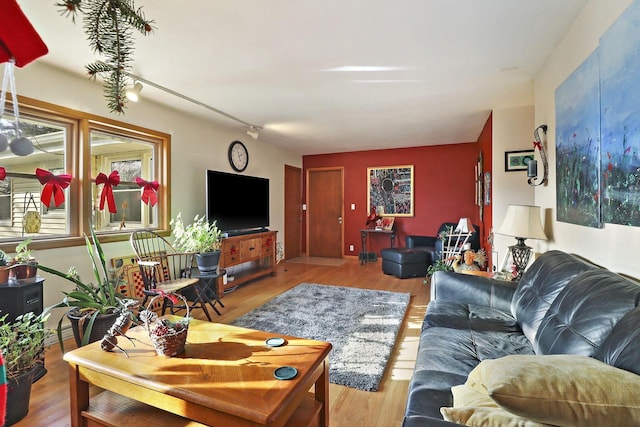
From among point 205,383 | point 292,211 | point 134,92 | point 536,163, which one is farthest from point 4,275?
point 292,211

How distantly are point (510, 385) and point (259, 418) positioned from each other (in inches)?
28.9

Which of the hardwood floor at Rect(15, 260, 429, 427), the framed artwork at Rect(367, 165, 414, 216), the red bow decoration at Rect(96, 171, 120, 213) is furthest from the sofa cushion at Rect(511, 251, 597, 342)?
the framed artwork at Rect(367, 165, 414, 216)

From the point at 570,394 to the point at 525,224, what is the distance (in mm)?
1953

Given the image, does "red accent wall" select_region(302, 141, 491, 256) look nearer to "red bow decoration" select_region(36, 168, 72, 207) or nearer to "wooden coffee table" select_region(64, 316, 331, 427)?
"red bow decoration" select_region(36, 168, 72, 207)

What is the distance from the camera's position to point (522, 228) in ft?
7.68

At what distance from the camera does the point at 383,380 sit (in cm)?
199

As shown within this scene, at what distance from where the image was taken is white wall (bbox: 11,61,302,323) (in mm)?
2531

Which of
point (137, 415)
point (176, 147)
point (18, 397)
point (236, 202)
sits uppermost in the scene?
point (176, 147)

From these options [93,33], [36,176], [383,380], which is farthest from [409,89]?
[36,176]

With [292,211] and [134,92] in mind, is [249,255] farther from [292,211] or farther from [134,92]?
[134,92]

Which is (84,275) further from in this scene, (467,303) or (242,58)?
(467,303)

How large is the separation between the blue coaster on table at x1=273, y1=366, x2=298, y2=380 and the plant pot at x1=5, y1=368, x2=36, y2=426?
144 centimetres

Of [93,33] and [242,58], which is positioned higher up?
[242,58]

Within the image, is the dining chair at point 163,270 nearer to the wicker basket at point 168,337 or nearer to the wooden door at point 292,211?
the wicker basket at point 168,337
